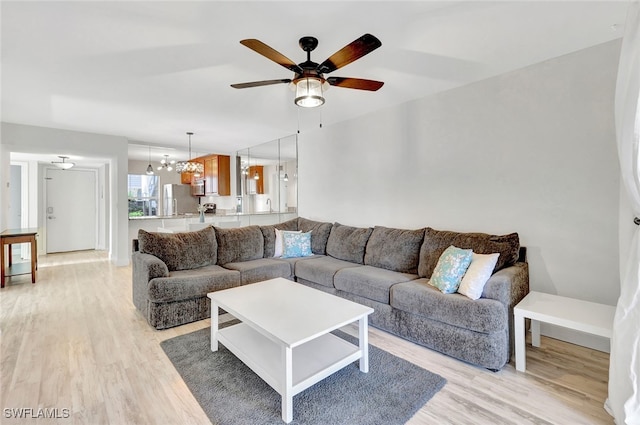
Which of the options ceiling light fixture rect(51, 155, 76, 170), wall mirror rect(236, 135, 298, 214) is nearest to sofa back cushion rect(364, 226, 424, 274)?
wall mirror rect(236, 135, 298, 214)

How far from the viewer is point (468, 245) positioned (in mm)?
2781

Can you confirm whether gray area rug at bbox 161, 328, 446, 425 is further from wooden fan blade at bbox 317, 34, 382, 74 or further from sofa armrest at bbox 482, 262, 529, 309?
wooden fan blade at bbox 317, 34, 382, 74

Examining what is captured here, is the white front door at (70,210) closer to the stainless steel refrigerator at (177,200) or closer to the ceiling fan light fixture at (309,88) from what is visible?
the stainless steel refrigerator at (177,200)

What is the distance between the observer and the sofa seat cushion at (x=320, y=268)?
3340 mm

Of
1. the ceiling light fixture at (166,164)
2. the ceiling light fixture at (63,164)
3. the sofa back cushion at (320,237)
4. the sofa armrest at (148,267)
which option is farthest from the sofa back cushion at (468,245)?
the ceiling light fixture at (63,164)

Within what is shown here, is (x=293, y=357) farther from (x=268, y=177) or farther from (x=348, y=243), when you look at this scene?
(x=268, y=177)

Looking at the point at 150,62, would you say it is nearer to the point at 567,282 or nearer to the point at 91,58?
the point at 91,58

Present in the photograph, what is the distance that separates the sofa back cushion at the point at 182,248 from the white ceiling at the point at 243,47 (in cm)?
162

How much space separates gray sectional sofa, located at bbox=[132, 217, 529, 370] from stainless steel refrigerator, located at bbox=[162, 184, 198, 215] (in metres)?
5.39

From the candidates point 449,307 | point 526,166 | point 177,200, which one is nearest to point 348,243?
point 449,307

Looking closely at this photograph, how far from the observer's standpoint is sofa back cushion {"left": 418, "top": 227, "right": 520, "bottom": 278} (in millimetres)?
2582

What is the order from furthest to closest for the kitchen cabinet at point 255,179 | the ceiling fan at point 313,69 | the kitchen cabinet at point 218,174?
the kitchen cabinet at point 218,174, the kitchen cabinet at point 255,179, the ceiling fan at point 313,69

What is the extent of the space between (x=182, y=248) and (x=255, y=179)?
355cm

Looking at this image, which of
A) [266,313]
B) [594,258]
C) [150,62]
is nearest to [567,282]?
[594,258]
